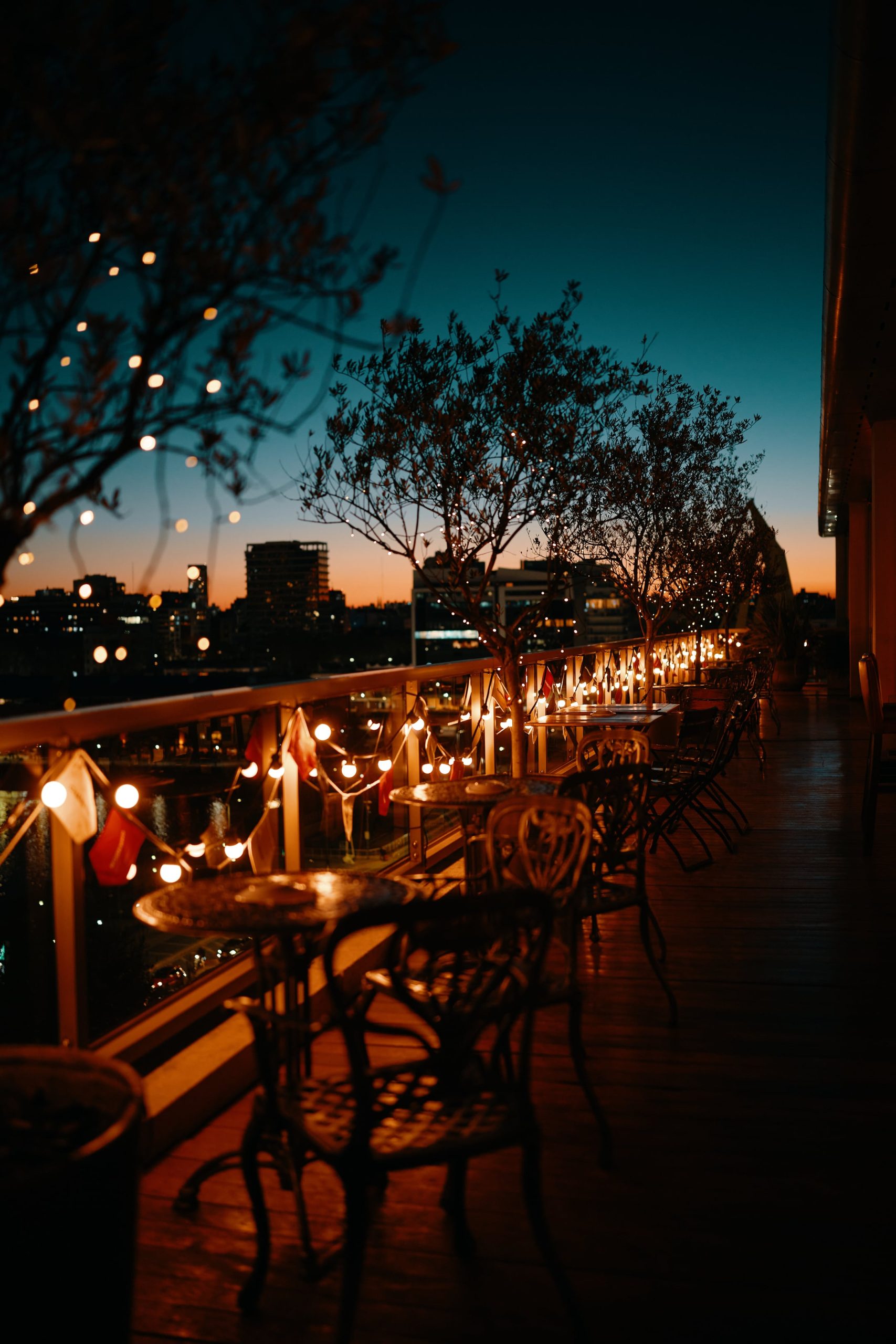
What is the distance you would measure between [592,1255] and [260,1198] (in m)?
0.72

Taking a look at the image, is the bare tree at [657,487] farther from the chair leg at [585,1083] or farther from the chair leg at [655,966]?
the chair leg at [585,1083]

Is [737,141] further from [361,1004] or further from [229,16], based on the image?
[361,1004]

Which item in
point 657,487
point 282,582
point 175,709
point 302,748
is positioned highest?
point 657,487

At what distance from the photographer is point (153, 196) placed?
169 centimetres

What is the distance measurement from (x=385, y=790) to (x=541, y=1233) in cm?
268

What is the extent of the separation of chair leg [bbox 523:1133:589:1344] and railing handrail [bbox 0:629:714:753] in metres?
1.41

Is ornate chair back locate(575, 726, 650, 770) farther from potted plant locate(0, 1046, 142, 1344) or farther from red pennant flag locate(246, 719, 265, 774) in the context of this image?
potted plant locate(0, 1046, 142, 1344)

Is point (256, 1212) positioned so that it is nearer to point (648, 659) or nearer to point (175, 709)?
point (175, 709)

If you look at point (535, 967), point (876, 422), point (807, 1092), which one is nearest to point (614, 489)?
point (876, 422)

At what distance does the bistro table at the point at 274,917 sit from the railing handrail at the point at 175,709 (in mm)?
441

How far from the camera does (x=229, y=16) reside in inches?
67.9

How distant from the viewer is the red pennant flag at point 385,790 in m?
4.34

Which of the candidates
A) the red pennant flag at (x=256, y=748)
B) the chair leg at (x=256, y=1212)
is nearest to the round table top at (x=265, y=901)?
the chair leg at (x=256, y=1212)

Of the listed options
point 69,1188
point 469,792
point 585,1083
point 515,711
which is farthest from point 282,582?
point 69,1188
